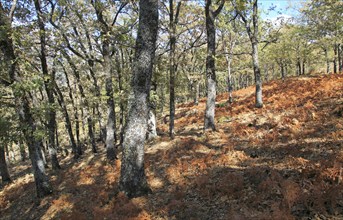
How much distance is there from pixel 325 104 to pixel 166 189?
10.2 metres

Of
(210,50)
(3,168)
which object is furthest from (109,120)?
(3,168)

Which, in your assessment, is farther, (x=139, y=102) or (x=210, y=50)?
(x=210, y=50)

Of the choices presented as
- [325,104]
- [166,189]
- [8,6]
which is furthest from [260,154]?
[8,6]

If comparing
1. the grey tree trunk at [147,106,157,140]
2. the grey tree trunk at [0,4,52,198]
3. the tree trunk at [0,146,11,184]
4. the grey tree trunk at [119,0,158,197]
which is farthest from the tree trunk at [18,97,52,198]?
the tree trunk at [0,146,11,184]

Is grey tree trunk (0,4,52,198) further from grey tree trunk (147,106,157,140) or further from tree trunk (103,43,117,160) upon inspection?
grey tree trunk (147,106,157,140)

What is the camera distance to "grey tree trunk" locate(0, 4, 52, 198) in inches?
388

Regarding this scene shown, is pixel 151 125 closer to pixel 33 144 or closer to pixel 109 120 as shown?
pixel 109 120

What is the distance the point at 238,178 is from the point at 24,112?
30.7 ft

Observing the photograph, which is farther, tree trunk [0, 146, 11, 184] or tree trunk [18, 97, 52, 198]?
tree trunk [0, 146, 11, 184]

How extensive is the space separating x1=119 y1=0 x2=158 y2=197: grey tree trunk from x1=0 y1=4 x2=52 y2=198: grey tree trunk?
502 cm

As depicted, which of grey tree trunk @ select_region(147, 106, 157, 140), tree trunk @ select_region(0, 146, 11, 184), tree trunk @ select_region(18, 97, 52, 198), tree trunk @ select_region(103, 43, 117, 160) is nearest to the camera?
tree trunk @ select_region(18, 97, 52, 198)

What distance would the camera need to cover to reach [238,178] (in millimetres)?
7488

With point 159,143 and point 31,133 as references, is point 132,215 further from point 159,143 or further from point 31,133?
point 159,143

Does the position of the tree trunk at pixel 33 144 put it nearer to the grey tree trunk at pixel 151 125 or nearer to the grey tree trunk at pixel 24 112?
the grey tree trunk at pixel 24 112
